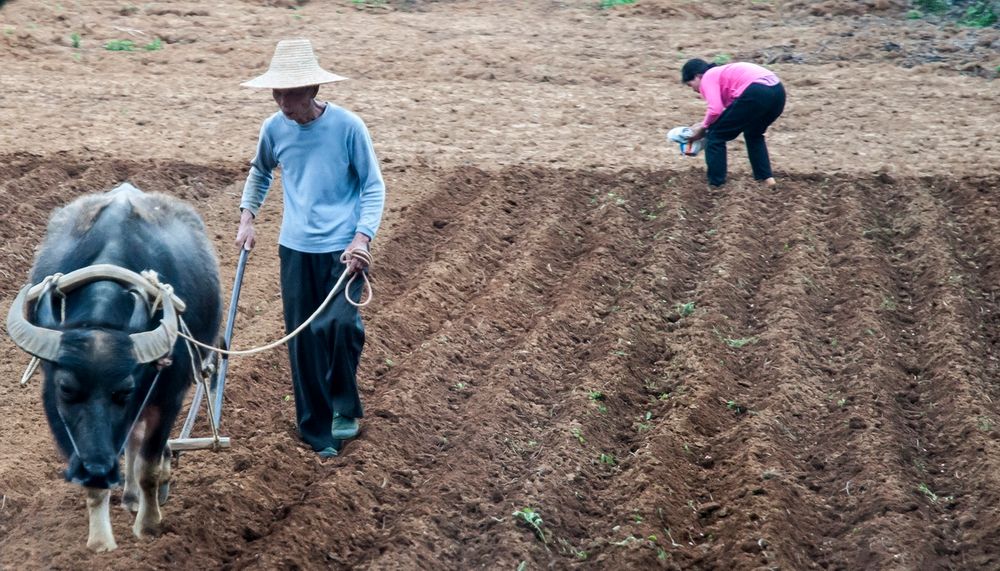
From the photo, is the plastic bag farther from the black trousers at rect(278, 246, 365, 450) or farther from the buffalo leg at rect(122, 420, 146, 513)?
the buffalo leg at rect(122, 420, 146, 513)

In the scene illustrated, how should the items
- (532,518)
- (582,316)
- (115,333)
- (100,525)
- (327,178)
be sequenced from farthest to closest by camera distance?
(582,316) < (327,178) < (532,518) < (100,525) < (115,333)

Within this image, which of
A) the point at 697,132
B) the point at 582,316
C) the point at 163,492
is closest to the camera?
the point at 163,492

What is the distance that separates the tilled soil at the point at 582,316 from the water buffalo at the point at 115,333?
442 millimetres

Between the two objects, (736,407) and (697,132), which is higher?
(736,407)

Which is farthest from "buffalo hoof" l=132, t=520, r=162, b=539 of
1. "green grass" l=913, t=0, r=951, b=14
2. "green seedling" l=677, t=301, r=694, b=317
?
"green grass" l=913, t=0, r=951, b=14

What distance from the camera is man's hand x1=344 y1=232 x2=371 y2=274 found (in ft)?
19.4

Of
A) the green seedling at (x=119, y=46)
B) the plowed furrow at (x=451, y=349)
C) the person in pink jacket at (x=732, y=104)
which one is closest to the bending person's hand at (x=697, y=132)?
the person in pink jacket at (x=732, y=104)

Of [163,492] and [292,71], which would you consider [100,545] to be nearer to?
[163,492]

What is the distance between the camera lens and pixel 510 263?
9594mm

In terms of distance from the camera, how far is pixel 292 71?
5.96 metres

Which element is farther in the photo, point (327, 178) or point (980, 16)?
point (980, 16)

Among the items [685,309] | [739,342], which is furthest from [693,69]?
[739,342]

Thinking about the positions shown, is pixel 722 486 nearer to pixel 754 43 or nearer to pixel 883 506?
pixel 883 506

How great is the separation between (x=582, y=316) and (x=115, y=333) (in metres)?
4.25
